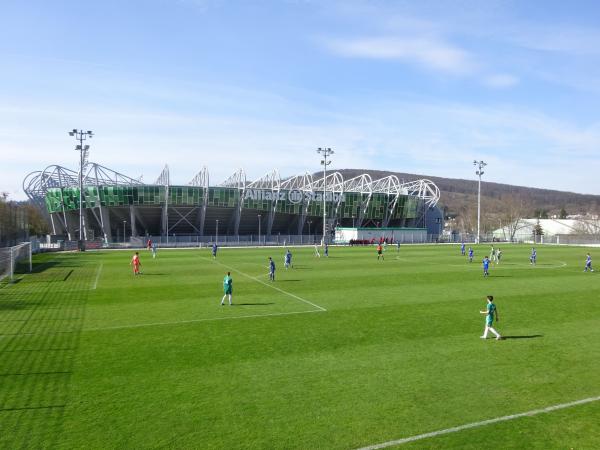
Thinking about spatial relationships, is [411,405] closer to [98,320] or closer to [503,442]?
[503,442]

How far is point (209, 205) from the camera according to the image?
267ft

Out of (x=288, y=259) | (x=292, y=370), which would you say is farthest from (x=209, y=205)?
(x=292, y=370)

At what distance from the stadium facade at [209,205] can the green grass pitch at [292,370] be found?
1934 inches

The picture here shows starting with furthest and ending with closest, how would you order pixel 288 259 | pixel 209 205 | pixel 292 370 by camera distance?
pixel 209 205 → pixel 288 259 → pixel 292 370

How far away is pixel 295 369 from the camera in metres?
11.7

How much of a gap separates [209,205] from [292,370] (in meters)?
71.9

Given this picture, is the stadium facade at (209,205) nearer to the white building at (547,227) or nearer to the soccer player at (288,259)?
the soccer player at (288,259)

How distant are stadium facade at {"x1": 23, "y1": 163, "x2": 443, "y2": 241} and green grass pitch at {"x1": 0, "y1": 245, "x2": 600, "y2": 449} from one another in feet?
161

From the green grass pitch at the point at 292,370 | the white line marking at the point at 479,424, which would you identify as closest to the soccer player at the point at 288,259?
the green grass pitch at the point at 292,370

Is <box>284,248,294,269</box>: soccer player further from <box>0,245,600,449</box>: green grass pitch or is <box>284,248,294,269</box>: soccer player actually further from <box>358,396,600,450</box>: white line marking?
<box>358,396,600,450</box>: white line marking

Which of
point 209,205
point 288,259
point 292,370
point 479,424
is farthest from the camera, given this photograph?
point 209,205

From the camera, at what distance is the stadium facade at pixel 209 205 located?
3041 inches

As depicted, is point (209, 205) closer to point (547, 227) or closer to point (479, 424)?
point (479, 424)

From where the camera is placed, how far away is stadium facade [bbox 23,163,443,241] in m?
77.2
